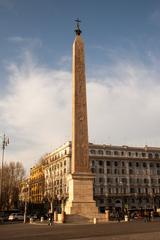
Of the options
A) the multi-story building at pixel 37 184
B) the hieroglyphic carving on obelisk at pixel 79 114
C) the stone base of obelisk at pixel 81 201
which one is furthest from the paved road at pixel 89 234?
the multi-story building at pixel 37 184

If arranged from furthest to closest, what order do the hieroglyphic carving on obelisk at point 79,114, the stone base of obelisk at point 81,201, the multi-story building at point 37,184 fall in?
the multi-story building at point 37,184
the hieroglyphic carving on obelisk at point 79,114
the stone base of obelisk at point 81,201

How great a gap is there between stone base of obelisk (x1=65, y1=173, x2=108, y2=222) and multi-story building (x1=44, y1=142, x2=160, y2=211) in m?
42.1

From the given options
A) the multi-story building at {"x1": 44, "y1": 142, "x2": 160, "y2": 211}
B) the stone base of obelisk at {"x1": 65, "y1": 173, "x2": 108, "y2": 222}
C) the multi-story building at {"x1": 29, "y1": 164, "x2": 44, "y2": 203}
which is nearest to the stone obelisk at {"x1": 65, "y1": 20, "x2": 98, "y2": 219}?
the stone base of obelisk at {"x1": 65, "y1": 173, "x2": 108, "y2": 222}

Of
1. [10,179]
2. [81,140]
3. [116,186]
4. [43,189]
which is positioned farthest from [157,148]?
[81,140]

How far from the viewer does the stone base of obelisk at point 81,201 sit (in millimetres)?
32188

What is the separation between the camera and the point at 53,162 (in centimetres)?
8538

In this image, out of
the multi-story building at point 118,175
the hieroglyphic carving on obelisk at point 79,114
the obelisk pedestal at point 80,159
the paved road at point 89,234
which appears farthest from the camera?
the multi-story building at point 118,175

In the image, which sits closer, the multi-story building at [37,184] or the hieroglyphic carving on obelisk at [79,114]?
the hieroglyphic carving on obelisk at [79,114]

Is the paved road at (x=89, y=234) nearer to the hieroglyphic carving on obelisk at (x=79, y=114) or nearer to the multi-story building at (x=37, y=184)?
the hieroglyphic carving on obelisk at (x=79, y=114)

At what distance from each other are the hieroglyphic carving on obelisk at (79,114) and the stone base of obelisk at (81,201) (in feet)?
2.70

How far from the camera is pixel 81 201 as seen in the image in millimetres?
33000

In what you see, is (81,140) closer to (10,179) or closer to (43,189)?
(10,179)

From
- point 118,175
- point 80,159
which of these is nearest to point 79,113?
point 80,159

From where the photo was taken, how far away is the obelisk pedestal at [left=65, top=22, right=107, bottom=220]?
1293 inches
